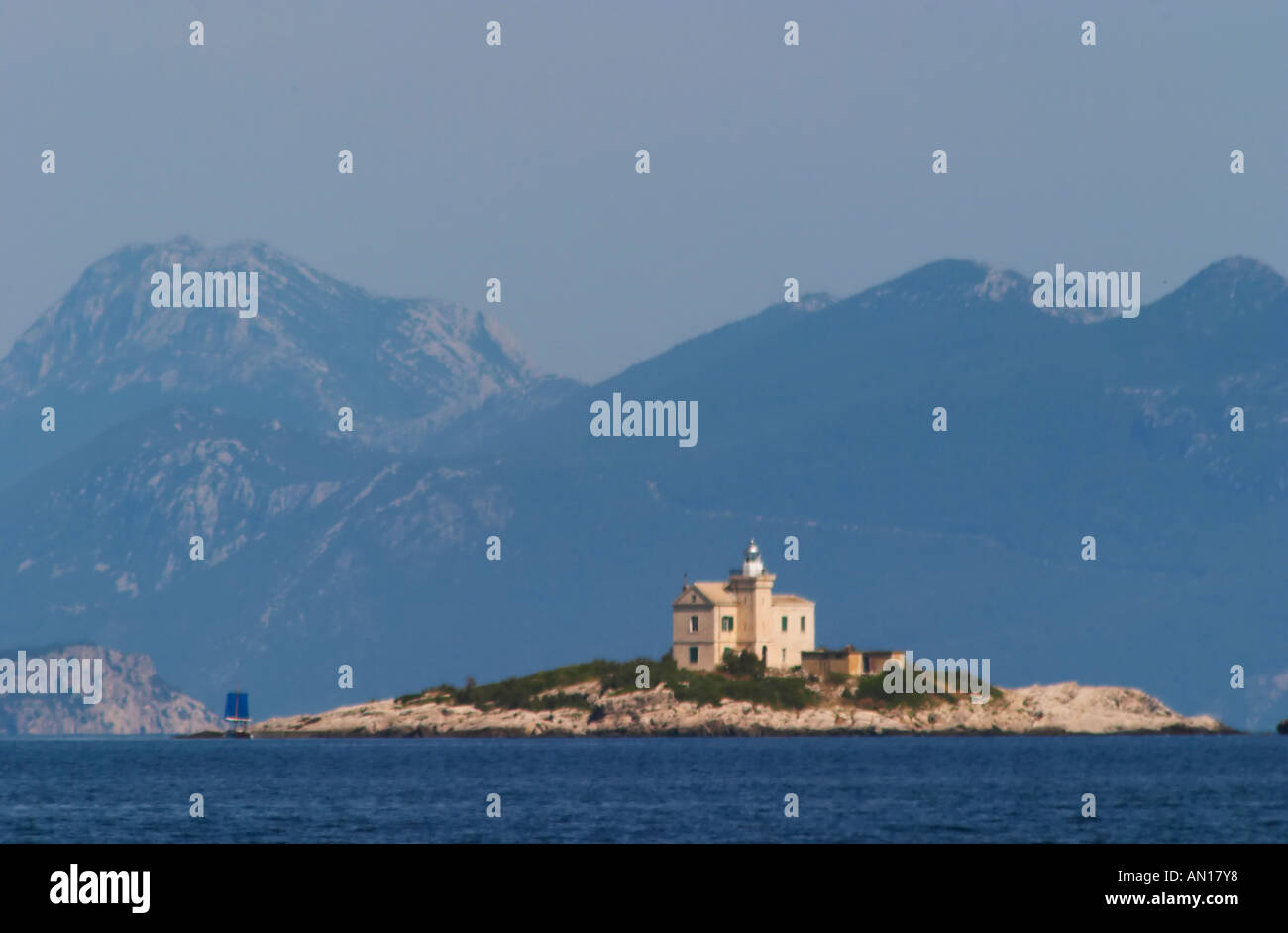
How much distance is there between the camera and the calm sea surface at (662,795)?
80688 millimetres

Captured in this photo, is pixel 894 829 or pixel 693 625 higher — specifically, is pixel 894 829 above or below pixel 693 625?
below

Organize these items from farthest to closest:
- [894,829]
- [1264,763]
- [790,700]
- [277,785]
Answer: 1. [790,700]
2. [1264,763]
3. [277,785]
4. [894,829]

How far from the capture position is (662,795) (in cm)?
10244

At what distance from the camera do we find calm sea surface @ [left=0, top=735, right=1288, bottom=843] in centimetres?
8069

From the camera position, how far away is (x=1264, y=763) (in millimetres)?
151625

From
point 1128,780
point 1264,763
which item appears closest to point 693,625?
point 1264,763

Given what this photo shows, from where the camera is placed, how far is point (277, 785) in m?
117
